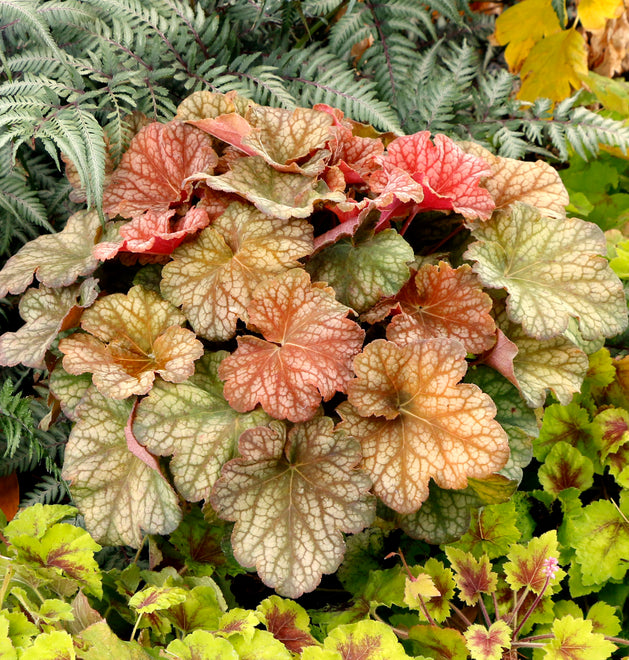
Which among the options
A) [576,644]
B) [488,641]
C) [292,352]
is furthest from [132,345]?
[576,644]

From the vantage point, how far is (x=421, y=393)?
45.2 inches

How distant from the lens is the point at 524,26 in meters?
2.36

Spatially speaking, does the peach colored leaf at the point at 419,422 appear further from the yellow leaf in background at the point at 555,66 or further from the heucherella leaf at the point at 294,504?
the yellow leaf in background at the point at 555,66

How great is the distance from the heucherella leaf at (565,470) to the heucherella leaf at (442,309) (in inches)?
18.5

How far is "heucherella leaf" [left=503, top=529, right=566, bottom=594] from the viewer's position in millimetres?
1186

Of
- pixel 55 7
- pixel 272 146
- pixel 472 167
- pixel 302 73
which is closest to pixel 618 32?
pixel 302 73

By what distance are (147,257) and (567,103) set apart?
150cm

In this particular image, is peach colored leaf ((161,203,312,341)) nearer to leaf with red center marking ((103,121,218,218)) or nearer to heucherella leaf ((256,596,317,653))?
leaf with red center marking ((103,121,218,218))

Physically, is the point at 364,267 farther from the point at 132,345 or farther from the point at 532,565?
the point at 532,565

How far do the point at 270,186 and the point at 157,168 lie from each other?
268 mm

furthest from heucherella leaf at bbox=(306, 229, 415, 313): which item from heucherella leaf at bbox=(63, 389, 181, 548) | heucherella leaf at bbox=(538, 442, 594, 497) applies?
heucherella leaf at bbox=(538, 442, 594, 497)

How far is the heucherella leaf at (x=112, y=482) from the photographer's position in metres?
1.14

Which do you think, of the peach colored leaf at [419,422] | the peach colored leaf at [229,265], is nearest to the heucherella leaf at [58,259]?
the peach colored leaf at [229,265]

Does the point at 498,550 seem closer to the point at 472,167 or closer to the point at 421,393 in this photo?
the point at 421,393
